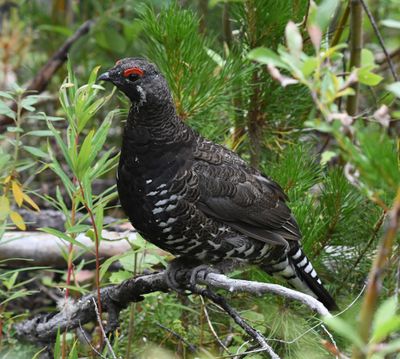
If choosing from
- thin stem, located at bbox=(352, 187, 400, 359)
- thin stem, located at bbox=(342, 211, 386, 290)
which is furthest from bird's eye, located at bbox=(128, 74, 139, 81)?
thin stem, located at bbox=(352, 187, 400, 359)

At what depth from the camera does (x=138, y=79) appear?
3322 millimetres

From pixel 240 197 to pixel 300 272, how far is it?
539 millimetres

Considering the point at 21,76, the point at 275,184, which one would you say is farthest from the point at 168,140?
the point at 21,76

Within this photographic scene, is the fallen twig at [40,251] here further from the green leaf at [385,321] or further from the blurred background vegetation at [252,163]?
the green leaf at [385,321]

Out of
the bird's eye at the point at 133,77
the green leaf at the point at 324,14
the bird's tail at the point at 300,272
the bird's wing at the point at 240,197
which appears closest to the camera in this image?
the green leaf at the point at 324,14

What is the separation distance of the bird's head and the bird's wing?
0.34m

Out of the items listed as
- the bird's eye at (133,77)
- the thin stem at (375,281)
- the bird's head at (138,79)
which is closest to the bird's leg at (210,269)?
the bird's head at (138,79)

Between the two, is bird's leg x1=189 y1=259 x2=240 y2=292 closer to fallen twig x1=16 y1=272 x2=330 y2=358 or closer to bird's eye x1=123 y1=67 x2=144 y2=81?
fallen twig x1=16 y1=272 x2=330 y2=358

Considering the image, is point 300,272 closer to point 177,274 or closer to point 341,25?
point 177,274

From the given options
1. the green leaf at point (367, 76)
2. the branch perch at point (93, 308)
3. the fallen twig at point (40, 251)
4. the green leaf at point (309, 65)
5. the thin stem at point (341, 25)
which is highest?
the green leaf at point (309, 65)

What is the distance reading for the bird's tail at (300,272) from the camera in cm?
370

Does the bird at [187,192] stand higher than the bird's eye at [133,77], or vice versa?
the bird's eye at [133,77]

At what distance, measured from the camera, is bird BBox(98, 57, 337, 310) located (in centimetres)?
330

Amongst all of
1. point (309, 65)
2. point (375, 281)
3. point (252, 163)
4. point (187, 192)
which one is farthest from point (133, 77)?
point (375, 281)
